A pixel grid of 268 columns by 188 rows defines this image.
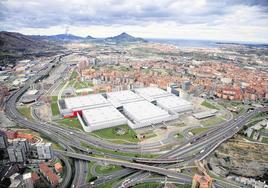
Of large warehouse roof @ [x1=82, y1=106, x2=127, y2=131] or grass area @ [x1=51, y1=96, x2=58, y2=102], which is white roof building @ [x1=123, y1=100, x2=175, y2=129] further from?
grass area @ [x1=51, y1=96, x2=58, y2=102]

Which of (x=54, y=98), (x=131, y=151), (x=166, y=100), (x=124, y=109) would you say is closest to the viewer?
(x=131, y=151)

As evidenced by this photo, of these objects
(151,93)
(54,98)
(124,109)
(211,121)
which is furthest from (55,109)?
(211,121)

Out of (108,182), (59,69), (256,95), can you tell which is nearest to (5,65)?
(59,69)

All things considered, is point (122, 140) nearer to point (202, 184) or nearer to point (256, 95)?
point (202, 184)

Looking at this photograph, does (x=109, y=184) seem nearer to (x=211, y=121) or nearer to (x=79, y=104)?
(x=79, y=104)

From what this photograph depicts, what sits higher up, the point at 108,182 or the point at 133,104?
the point at 133,104

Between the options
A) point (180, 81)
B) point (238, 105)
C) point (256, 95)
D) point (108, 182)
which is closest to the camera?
point (108, 182)
